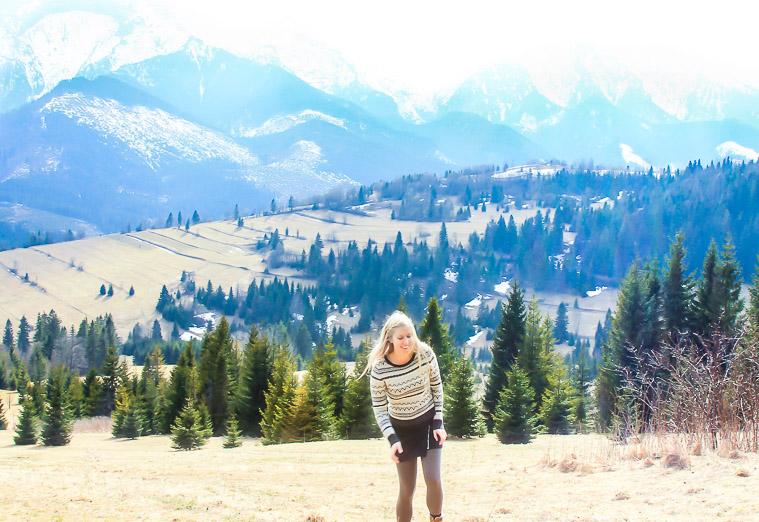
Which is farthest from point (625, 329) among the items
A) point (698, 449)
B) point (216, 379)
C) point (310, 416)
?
point (698, 449)

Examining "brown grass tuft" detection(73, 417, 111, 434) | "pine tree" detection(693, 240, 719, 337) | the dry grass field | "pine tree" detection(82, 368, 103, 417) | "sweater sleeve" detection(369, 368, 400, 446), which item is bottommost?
"brown grass tuft" detection(73, 417, 111, 434)

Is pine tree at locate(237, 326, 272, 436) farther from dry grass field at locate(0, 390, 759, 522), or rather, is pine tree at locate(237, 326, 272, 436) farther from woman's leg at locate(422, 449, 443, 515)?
woman's leg at locate(422, 449, 443, 515)

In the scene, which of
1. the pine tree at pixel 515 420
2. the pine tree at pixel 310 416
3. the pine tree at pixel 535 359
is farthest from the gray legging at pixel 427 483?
the pine tree at pixel 535 359

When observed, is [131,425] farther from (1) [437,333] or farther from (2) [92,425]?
(1) [437,333]

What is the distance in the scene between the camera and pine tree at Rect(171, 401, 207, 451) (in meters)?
42.3

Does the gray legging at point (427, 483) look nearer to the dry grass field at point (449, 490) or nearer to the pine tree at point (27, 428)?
the dry grass field at point (449, 490)

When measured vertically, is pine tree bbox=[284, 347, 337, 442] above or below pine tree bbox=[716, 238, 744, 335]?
below

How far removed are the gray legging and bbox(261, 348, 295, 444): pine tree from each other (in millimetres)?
28943

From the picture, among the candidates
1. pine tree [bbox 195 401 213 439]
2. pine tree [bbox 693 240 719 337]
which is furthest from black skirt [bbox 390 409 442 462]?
pine tree [bbox 693 240 719 337]

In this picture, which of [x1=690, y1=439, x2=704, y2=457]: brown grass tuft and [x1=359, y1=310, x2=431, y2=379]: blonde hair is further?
[x1=690, y1=439, x2=704, y2=457]: brown grass tuft

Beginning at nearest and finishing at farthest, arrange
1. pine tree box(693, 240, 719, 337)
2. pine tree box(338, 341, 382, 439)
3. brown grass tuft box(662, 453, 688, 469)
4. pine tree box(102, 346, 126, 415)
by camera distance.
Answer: brown grass tuft box(662, 453, 688, 469) < pine tree box(338, 341, 382, 439) < pine tree box(693, 240, 719, 337) < pine tree box(102, 346, 126, 415)

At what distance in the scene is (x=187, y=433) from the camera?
42.4 m

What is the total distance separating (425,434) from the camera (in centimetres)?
1026

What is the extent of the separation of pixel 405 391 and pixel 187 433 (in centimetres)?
3502
